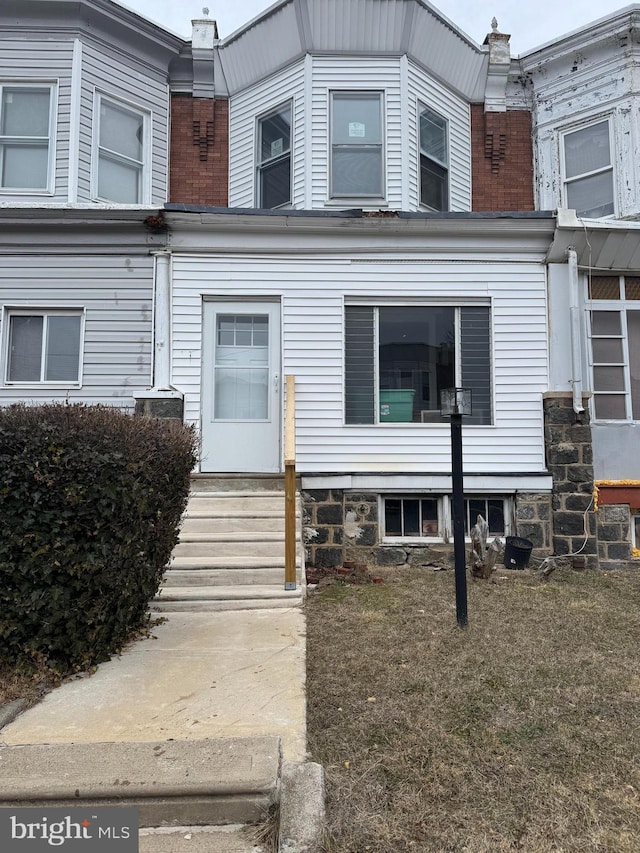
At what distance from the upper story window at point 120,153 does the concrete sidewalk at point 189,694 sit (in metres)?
Answer: 7.31

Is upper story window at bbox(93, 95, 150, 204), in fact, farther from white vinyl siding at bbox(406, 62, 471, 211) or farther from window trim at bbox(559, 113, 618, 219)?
window trim at bbox(559, 113, 618, 219)

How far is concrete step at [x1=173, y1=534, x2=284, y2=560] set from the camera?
5488 mm

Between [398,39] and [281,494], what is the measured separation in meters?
7.07

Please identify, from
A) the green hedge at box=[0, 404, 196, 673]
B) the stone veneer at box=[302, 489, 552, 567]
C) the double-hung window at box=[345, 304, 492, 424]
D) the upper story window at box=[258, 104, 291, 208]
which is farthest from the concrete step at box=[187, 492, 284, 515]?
the upper story window at box=[258, 104, 291, 208]

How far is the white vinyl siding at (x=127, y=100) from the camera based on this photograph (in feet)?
29.0

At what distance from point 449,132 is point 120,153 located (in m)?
5.21

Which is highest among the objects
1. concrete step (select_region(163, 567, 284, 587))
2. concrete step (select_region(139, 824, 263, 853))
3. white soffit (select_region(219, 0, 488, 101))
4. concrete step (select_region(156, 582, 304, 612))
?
white soffit (select_region(219, 0, 488, 101))

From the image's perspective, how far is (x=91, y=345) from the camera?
7316mm

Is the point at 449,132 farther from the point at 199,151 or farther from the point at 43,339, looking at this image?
the point at 43,339

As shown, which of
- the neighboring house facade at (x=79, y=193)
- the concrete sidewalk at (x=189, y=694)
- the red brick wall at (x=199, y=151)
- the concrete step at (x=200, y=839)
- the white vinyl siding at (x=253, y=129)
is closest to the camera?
the concrete step at (x=200, y=839)

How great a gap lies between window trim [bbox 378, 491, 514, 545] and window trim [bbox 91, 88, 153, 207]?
5.56 metres

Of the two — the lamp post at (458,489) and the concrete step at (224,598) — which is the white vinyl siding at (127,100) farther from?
the lamp post at (458,489)

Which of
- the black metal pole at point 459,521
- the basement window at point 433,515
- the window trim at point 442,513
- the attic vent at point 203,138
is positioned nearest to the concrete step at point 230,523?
the window trim at point 442,513

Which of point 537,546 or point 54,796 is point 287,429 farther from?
point 54,796
